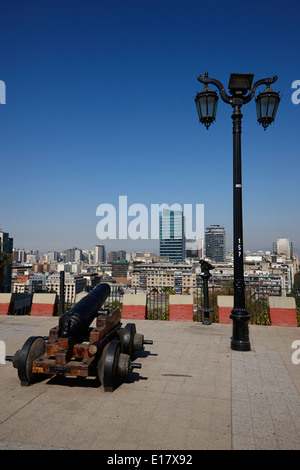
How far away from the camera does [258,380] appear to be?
5.26m

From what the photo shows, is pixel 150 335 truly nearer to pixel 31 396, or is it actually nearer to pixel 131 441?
pixel 31 396

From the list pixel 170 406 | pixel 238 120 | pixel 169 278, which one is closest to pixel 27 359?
pixel 170 406

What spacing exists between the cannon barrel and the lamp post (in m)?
3.10

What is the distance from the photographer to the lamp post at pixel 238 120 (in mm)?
7008

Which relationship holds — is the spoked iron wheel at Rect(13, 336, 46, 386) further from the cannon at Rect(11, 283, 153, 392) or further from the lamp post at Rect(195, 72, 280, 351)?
the lamp post at Rect(195, 72, 280, 351)

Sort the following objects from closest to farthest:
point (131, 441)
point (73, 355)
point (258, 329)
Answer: point (131, 441)
point (73, 355)
point (258, 329)

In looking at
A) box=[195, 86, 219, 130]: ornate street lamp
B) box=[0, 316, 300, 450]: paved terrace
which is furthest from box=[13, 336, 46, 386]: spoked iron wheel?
box=[195, 86, 219, 130]: ornate street lamp

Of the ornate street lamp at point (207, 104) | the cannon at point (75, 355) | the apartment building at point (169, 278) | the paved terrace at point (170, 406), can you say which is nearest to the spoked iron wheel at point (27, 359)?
the cannon at point (75, 355)

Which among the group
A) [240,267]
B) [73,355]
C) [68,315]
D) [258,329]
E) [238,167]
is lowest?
[258,329]

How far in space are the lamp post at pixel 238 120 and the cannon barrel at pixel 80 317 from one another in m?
3.10

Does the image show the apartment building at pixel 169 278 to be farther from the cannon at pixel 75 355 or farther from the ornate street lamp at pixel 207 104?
the cannon at pixel 75 355

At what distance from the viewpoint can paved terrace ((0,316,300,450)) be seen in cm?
337
